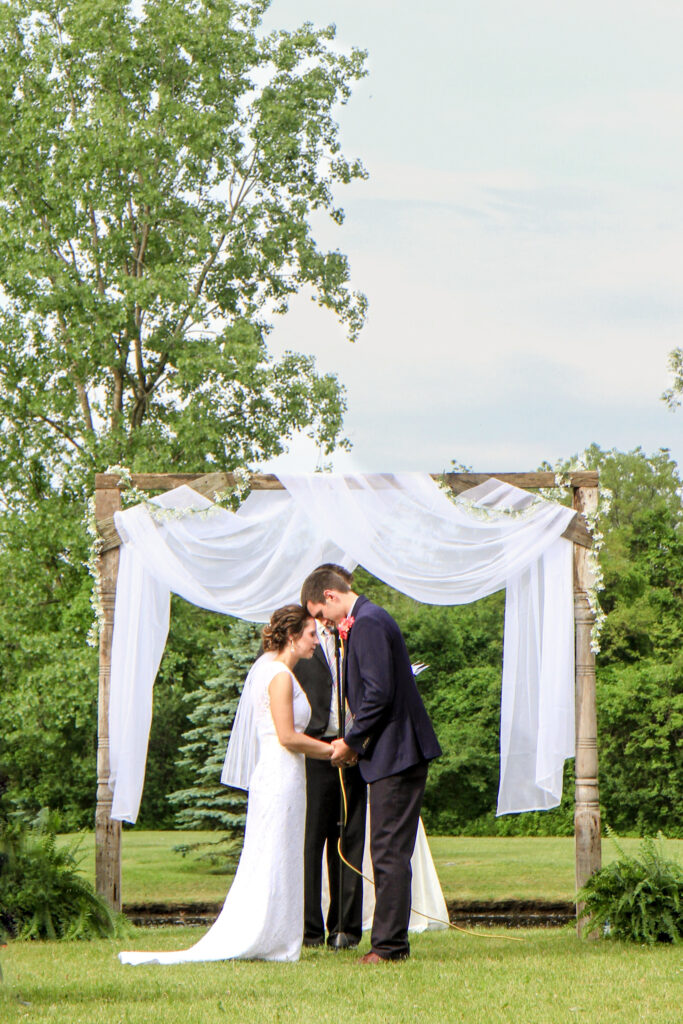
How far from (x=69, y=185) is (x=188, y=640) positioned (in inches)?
270

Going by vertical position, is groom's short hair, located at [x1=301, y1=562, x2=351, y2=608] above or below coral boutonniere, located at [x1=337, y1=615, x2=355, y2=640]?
above

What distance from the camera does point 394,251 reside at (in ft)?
72.8

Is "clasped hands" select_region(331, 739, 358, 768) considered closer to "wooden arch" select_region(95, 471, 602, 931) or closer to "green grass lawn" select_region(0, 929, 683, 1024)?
"green grass lawn" select_region(0, 929, 683, 1024)

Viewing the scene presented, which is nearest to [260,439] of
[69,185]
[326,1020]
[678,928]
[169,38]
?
[69,185]

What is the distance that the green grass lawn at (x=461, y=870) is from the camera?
1228cm

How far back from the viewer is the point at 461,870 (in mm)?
13906

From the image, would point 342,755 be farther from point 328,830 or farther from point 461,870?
point 461,870

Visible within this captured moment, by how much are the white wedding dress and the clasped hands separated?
33cm

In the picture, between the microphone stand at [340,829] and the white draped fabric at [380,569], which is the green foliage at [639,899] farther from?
the microphone stand at [340,829]

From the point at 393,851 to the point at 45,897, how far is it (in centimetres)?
290

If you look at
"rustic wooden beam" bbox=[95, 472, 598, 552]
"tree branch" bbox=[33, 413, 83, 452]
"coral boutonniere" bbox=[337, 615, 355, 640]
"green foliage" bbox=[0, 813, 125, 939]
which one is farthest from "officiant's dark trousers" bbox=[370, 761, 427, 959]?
"tree branch" bbox=[33, 413, 83, 452]

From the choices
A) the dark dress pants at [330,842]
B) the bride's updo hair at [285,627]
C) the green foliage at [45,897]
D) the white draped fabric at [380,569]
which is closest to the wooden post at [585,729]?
the white draped fabric at [380,569]

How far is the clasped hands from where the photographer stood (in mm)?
6121

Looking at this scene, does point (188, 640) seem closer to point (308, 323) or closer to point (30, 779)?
point (30, 779)
